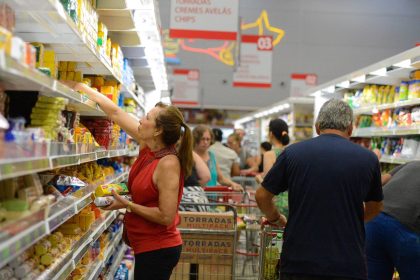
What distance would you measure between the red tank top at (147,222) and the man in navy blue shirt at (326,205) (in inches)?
25.0

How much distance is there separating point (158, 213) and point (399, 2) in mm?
16891

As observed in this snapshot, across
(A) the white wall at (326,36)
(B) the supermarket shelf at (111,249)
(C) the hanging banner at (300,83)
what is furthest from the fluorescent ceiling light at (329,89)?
(A) the white wall at (326,36)

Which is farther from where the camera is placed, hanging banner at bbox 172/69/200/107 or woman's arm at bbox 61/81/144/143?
hanging banner at bbox 172/69/200/107

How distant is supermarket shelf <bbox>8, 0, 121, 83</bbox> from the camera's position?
224cm

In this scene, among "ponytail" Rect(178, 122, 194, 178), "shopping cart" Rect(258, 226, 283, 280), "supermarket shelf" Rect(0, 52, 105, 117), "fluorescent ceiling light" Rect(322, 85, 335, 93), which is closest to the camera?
"supermarket shelf" Rect(0, 52, 105, 117)

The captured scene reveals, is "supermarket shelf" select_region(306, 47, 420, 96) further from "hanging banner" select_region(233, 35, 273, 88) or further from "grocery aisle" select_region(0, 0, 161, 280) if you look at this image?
"hanging banner" select_region(233, 35, 273, 88)

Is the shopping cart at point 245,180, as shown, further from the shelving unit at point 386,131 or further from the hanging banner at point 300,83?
the hanging banner at point 300,83

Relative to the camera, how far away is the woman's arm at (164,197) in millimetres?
2893

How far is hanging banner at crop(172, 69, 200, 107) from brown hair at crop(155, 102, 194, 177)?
40.2 ft

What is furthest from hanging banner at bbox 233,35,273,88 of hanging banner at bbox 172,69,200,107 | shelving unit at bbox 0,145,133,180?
shelving unit at bbox 0,145,133,180

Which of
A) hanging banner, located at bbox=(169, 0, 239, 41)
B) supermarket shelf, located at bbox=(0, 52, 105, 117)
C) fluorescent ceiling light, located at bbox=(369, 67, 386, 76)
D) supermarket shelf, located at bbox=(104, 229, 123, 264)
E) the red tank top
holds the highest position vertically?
hanging banner, located at bbox=(169, 0, 239, 41)

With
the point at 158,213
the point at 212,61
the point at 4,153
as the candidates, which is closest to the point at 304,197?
the point at 158,213

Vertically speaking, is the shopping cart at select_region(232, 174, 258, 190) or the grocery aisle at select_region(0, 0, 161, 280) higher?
the grocery aisle at select_region(0, 0, 161, 280)

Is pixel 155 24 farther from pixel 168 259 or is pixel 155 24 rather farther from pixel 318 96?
pixel 318 96
